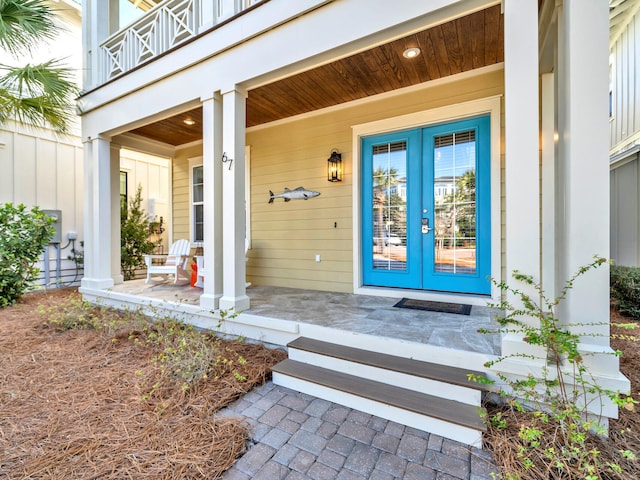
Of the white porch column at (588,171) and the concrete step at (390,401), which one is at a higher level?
the white porch column at (588,171)

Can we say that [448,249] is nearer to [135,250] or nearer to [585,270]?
[585,270]

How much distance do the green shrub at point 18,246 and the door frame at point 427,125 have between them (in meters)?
5.10

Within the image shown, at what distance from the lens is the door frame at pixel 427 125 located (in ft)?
11.1

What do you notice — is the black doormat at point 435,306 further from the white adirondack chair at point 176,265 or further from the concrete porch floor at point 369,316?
the white adirondack chair at point 176,265

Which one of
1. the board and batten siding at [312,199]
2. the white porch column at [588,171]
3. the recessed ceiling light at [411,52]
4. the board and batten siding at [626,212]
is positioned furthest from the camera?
the board and batten siding at [626,212]

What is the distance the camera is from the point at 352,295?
4145mm

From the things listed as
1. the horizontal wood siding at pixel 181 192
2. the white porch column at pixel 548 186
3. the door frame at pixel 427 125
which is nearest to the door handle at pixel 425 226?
the door frame at pixel 427 125

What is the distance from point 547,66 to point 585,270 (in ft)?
7.71

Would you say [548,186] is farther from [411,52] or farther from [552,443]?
[552,443]

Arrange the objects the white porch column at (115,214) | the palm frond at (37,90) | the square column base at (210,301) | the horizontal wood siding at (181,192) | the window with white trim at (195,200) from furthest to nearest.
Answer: the horizontal wood siding at (181,192) < the window with white trim at (195,200) < the white porch column at (115,214) < the palm frond at (37,90) < the square column base at (210,301)

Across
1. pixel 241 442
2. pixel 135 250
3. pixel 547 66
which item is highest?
pixel 547 66

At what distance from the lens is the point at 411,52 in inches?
120

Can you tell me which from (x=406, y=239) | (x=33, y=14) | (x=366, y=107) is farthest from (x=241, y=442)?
(x=33, y=14)

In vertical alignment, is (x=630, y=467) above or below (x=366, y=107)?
below
